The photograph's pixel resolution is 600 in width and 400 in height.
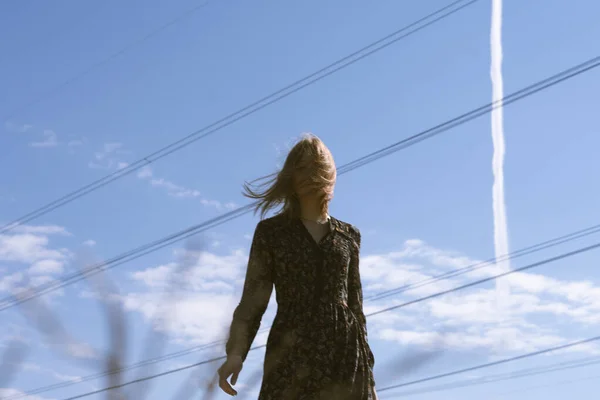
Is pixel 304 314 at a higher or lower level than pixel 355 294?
lower

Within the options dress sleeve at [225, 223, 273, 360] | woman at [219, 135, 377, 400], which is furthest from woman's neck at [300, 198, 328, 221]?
dress sleeve at [225, 223, 273, 360]

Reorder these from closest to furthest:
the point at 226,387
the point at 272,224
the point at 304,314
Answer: the point at 226,387, the point at 304,314, the point at 272,224

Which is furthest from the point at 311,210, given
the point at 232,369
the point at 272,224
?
the point at 232,369

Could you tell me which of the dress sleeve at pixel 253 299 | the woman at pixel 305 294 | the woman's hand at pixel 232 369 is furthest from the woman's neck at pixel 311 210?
the woman's hand at pixel 232 369

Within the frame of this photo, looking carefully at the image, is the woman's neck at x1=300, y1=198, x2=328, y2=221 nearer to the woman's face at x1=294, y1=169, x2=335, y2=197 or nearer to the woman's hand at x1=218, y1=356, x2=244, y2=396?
the woman's face at x1=294, y1=169, x2=335, y2=197

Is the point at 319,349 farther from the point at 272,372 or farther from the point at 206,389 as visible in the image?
the point at 206,389

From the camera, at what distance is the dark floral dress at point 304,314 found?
2.47 meters

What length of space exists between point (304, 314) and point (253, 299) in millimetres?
166

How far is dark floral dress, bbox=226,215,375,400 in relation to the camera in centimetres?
247

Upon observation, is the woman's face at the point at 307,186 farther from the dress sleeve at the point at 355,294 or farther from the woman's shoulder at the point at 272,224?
the dress sleeve at the point at 355,294

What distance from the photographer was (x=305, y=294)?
100 inches

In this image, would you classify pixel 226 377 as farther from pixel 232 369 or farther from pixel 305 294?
pixel 305 294

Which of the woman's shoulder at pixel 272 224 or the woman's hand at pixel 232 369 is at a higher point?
the woman's shoulder at pixel 272 224

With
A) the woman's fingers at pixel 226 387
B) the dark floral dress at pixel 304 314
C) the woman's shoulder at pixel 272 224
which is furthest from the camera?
the woman's shoulder at pixel 272 224
